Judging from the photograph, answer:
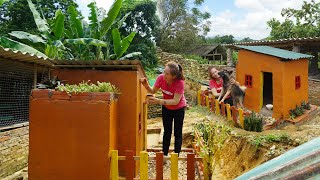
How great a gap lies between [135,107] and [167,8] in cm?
2706

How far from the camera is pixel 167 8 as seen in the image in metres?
30.5

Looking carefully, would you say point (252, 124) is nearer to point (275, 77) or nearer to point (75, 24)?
point (275, 77)

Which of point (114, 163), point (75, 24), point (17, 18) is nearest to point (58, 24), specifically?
point (75, 24)

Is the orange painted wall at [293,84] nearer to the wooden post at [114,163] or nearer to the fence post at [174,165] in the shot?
the fence post at [174,165]

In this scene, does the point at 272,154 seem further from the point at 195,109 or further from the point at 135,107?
the point at 195,109

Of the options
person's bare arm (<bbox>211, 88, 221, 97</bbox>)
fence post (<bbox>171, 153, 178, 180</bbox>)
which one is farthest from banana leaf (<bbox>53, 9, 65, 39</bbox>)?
fence post (<bbox>171, 153, 178, 180</bbox>)

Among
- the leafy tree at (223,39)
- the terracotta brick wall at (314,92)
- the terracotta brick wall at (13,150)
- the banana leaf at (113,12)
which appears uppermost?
the leafy tree at (223,39)

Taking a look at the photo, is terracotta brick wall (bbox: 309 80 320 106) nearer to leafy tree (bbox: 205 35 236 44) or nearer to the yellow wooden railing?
the yellow wooden railing

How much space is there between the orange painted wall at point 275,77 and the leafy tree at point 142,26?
943cm

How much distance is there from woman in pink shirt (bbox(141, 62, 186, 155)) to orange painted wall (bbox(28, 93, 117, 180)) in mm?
1029

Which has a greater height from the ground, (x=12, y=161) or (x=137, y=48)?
(x=137, y=48)

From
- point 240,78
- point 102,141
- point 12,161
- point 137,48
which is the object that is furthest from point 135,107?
point 137,48

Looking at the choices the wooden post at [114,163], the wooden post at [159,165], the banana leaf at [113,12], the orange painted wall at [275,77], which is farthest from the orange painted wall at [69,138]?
the orange painted wall at [275,77]

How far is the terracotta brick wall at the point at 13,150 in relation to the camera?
22.9 feet
